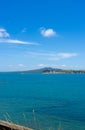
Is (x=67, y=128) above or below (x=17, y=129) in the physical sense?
below

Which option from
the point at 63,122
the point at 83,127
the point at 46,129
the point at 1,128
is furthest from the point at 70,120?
the point at 1,128

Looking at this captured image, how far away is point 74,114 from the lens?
32062mm

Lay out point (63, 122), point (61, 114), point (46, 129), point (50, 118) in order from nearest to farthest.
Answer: point (46, 129) < point (63, 122) < point (50, 118) < point (61, 114)

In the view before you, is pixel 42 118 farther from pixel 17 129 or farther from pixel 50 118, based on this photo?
pixel 17 129

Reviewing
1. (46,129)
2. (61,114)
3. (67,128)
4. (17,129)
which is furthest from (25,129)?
(61,114)

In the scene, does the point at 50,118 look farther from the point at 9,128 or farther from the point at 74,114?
the point at 9,128

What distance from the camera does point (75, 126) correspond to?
24.6 meters

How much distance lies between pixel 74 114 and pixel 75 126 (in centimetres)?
750

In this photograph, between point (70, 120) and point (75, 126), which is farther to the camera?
point (70, 120)

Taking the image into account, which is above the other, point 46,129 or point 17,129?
point 17,129

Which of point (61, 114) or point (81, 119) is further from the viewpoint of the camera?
point (61, 114)

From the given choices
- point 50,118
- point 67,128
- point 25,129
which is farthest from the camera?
point 50,118

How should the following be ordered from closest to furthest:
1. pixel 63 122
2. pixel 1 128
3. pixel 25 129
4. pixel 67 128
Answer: pixel 25 129 → pixel 1 128 → pixel 67 128 → pixel 63 122

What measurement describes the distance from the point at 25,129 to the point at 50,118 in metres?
25.1
